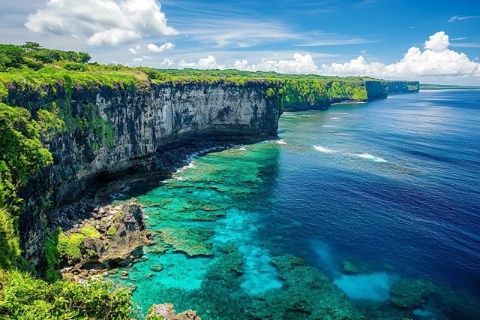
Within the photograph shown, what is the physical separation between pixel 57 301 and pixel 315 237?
3782cm

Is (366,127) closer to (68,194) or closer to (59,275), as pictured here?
(68,194)

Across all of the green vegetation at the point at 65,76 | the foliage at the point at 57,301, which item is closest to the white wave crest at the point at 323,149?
the green vegetation at the point at 65,76

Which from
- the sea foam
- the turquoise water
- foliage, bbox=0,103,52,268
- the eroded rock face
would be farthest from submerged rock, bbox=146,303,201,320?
the sea foam

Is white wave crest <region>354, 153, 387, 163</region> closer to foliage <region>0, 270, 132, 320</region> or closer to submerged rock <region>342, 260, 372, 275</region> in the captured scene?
submerged rock <region>342, 260, 372, 275</region>

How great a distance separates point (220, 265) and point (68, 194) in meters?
25.3

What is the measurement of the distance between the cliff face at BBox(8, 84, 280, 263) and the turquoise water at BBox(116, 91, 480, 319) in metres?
9.16

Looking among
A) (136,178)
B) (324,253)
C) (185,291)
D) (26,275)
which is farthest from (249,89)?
(26,275)

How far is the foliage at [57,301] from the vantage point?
72.3 feet

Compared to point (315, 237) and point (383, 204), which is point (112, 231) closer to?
point (315, 237)

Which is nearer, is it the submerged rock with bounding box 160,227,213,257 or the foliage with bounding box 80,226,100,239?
the foliage with bounding box 80,226,100,239

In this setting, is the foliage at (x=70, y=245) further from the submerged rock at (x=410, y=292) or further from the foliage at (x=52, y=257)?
the submerged rock at (x=410, y=292)

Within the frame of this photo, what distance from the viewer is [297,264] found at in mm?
47281

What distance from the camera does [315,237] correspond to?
54.2 m

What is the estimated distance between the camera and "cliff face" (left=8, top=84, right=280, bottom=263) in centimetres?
4019
